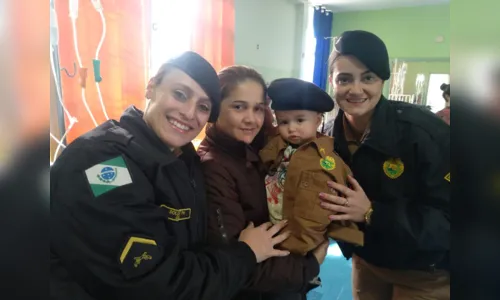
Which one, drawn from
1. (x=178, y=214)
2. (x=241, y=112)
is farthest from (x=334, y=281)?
(x=178, y=214)

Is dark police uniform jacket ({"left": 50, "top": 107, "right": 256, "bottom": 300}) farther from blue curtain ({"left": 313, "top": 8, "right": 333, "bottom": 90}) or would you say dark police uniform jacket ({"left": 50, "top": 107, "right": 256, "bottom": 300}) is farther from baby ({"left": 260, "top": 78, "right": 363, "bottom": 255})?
blue curtain ({"left": 313, "top": 8, "right": 333, "bottom": 90})

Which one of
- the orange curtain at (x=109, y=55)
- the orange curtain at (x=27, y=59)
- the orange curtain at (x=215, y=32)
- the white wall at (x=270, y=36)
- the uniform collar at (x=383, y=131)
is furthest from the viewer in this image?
the white wall at (x=270, y=36)

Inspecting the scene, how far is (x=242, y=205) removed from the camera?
3.38ft

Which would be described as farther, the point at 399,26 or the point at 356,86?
the point at 399,26

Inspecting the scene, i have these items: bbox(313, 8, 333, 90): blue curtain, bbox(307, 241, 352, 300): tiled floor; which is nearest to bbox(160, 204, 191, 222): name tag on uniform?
bbox(307, 241, 352, 300): tiled floor

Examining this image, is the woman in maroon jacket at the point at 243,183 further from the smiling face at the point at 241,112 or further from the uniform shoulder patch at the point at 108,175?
the uniform shoulder patch at the point at 108,175

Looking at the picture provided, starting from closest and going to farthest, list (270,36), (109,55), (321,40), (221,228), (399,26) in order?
(221,228)
(109,55)
(270,36)
(399,26)
(321,40)

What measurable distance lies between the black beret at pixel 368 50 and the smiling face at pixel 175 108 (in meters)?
0.50

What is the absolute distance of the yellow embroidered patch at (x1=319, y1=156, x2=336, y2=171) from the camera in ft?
3.35

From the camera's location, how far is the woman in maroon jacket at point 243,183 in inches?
37.6

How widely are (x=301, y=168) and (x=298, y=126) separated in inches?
7.0

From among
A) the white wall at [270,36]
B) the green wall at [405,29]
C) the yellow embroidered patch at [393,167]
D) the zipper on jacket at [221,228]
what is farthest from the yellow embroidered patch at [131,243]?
the green wall at [405,29]

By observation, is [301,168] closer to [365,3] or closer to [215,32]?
[215,32]

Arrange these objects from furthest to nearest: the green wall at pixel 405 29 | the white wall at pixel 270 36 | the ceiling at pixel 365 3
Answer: the green wall at pixel 405 29 → the ceiling at pixel 365 3 → the white wall at pixel 270 36
